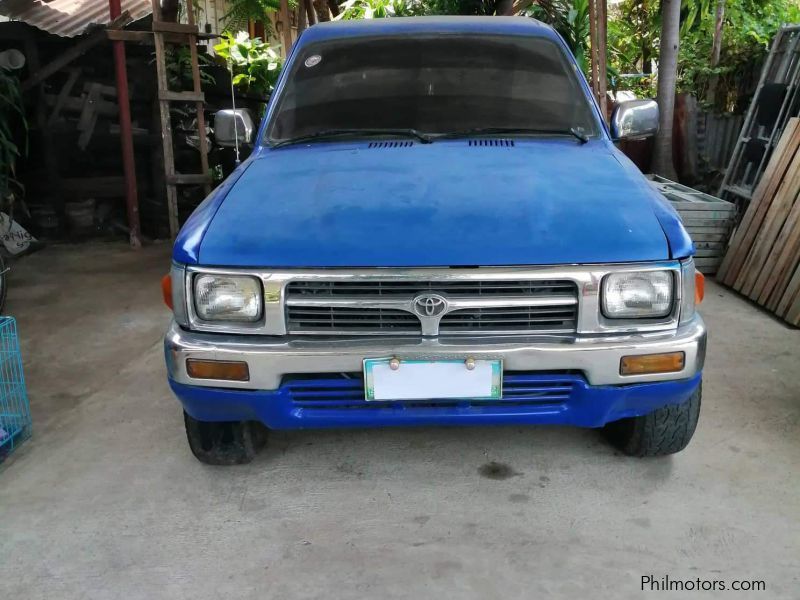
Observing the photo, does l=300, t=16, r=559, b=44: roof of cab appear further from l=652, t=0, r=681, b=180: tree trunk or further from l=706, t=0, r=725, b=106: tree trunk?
l=706, t=0, r=725, b=106: tree trunk

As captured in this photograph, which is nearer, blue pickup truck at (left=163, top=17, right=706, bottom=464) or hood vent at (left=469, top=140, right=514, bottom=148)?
blue pickup truck at (left=163, top=17, right=706, bottom=464)

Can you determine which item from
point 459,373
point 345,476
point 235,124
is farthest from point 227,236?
point 235,124

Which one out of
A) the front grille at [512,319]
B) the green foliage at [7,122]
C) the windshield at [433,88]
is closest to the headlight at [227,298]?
the front grille at [512,319]

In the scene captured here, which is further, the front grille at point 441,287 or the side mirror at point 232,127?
the side mirror at point 232,127

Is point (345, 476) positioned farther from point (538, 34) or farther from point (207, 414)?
point (538, 34)

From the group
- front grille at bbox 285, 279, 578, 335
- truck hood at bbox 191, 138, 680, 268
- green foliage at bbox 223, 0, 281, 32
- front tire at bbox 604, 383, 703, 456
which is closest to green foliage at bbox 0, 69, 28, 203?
green foliage at bbox 223, 0, 281, 32

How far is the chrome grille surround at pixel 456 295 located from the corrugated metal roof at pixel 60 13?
626 cm

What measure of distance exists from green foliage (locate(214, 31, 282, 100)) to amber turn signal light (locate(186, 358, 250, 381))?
729 cm

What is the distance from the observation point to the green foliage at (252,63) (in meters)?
9.25

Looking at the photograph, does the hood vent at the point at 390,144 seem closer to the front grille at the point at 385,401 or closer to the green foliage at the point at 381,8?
the front grille at the point at 385,401

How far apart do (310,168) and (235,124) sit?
3.00 ft

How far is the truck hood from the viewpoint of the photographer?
236cm

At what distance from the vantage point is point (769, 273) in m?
5.00

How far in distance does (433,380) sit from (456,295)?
286 millimetres
